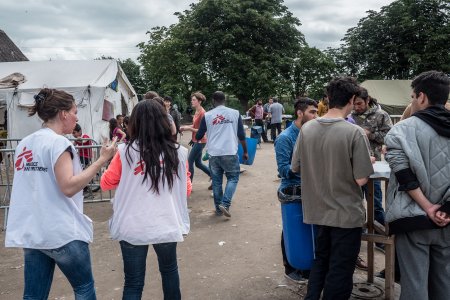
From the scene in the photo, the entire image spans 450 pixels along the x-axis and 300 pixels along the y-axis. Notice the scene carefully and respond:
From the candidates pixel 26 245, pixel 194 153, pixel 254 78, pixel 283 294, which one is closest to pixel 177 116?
pixel 194 153

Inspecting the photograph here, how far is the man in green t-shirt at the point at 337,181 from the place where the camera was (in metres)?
2.93

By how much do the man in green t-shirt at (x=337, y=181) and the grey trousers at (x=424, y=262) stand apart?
14.6 inches

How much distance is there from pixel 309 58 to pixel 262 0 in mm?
5856

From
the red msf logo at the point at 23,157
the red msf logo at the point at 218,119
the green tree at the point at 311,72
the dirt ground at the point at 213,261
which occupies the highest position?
the green tree at the point at 311,72

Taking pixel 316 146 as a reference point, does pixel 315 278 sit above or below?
below

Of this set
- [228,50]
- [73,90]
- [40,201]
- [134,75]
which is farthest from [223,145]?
[134,75]

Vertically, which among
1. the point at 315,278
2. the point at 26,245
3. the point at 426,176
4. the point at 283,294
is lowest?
the point at 283,294

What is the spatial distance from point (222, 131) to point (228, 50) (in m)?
24.0

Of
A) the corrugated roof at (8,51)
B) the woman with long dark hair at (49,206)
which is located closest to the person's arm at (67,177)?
the woman with long dark hair at (49,206)

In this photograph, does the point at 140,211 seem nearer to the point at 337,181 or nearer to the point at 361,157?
the point at 337,181

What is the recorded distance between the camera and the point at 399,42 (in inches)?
1196

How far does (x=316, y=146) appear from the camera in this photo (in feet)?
10.1

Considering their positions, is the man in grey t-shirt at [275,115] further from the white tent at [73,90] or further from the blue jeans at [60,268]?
the blue jeans at [60,268]

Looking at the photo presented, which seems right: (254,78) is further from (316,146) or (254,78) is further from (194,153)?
(316,146)
